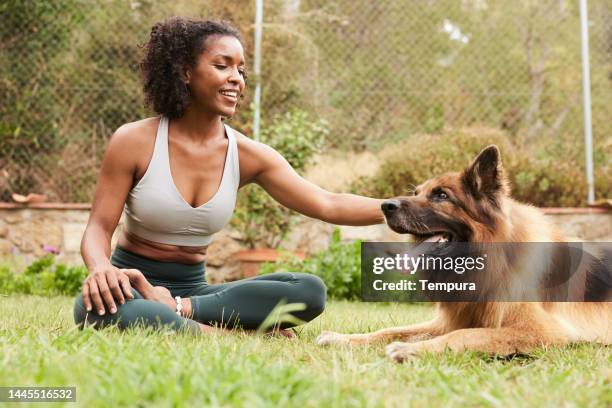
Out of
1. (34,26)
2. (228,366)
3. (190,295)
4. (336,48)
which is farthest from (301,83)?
(228,366)

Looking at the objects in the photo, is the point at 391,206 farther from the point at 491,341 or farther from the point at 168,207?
the point at 168,207

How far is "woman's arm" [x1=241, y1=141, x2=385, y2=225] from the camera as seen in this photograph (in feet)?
13.5

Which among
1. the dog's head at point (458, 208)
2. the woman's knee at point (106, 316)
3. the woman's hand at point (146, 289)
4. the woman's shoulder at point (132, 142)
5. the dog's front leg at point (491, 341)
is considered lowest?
the dog's front leg at point (491, 341)

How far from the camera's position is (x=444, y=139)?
8656 millimetres

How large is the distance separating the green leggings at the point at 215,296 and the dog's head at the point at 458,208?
2.17 ft

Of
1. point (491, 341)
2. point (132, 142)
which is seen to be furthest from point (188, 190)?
point (491, 341)

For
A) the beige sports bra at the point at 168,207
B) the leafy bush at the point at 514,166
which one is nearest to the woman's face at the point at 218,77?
the beige sports bra at the point at 168,207

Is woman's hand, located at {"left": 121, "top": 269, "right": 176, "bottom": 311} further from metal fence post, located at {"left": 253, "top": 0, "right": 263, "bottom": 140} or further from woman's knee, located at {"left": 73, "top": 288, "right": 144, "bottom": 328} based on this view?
metal fence post, located at {"left": 253, "top": 0, "right": 263, "bottom": 140}

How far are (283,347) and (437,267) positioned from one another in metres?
1.00

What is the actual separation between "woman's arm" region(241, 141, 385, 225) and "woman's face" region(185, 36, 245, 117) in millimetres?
380

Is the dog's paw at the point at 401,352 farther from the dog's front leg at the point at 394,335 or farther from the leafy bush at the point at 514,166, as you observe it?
the leafy bush at the point at 514,166

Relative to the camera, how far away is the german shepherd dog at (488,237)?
3348mm

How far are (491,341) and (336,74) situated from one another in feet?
19.9

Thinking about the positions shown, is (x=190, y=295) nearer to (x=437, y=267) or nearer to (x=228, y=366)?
(x=437, y=267)
